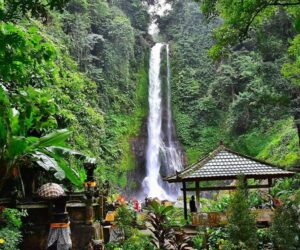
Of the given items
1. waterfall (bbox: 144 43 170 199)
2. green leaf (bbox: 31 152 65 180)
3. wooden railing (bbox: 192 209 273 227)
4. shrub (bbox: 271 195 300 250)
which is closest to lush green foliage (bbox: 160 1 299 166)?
waterfall (bbox: 144 43 170 199)

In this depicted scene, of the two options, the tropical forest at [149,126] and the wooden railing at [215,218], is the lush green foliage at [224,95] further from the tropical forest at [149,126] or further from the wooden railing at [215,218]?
the wooden railing at [215,218]

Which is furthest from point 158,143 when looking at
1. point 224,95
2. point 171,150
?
point 224,95

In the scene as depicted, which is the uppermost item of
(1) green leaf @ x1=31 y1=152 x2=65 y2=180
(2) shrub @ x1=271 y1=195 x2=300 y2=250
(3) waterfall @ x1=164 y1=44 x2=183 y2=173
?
(3) waterfall @ x1=164 y1=44 x2=183 y2=173

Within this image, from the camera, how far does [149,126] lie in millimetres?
26797

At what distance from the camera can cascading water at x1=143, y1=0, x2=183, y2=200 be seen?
23.7m

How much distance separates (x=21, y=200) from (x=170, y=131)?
20.0m

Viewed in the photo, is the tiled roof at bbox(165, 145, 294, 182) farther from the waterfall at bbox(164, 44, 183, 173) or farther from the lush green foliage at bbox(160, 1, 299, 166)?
the waterfall at bbox(164, 44, 183, 173)

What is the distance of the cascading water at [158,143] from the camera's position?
2373 centimetres

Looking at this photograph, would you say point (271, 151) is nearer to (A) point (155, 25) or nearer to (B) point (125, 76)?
(B) point (125, 76)

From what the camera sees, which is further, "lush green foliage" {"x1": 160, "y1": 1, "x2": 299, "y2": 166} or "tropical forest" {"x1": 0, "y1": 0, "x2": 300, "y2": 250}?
"lush green foliage" {"x1": 160, "y1": 1, "x2": 299, "y2": 166}

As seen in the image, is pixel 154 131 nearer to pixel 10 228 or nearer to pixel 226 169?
pixel 226 169

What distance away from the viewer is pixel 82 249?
7.80m

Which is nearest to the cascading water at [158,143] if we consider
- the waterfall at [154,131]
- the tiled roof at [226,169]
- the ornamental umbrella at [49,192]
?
the waterfall at [154,131]

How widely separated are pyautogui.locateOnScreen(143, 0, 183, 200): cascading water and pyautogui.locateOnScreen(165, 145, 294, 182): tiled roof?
1259 cm
